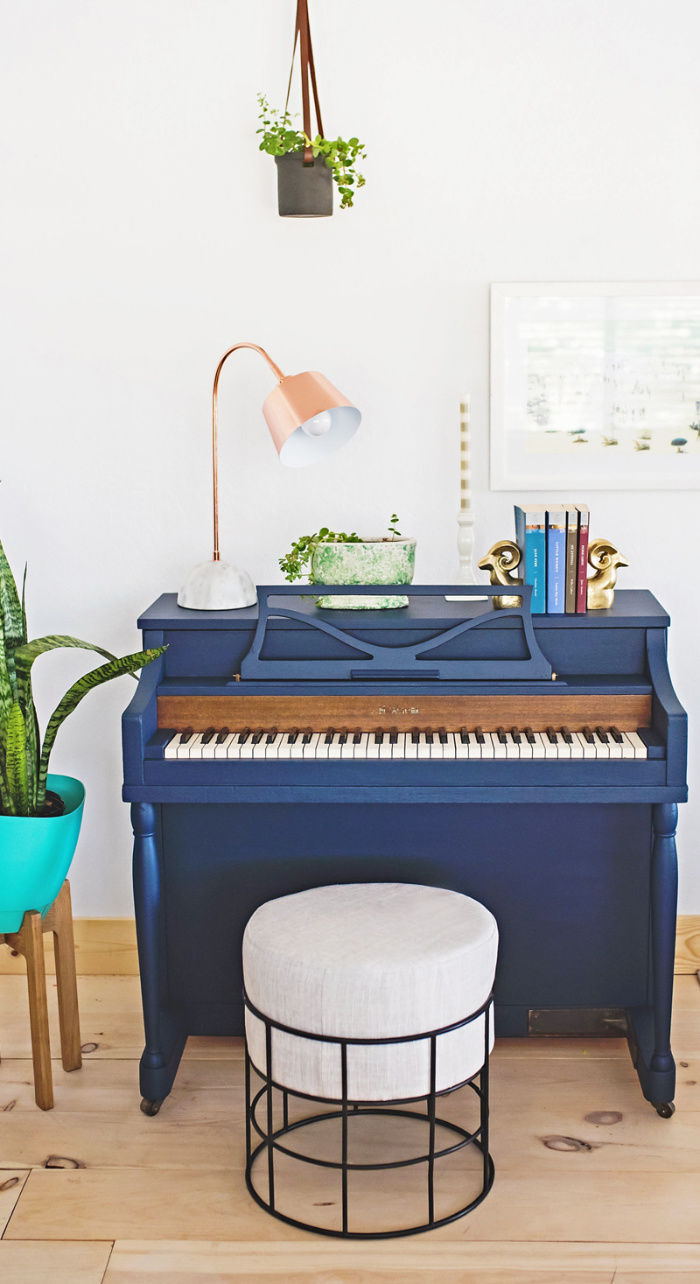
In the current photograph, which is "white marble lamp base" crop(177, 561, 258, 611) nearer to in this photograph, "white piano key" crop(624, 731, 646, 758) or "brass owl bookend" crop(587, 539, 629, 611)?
"brass owl bookend" crop(587, 539, 629, 611)

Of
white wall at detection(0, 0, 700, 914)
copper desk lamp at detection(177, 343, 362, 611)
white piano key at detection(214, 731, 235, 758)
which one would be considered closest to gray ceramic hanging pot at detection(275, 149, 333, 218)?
white wall at detection(0, 0, 700, 914)

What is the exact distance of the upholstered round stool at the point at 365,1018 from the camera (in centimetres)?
192

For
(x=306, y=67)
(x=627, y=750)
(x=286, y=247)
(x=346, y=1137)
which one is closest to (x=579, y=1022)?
(x=627, y=750)

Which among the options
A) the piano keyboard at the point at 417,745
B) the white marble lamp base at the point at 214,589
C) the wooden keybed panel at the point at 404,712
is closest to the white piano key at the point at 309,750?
the piano keyboard at the point at 417,745

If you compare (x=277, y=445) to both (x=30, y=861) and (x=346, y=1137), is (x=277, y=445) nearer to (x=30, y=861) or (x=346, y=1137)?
(x=30, y=861)

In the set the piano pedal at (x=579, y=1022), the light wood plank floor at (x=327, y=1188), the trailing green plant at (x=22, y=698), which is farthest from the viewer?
the piano pedal at (x=579, y=1022)

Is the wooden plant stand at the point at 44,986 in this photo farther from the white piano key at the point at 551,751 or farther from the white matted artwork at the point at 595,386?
the white matted artwork at the point at 595,386

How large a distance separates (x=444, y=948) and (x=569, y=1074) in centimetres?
74

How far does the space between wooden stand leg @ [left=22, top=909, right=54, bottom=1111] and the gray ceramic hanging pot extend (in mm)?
1636

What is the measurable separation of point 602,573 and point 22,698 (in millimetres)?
1273

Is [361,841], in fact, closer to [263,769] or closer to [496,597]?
[263,769]

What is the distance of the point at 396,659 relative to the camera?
7.66 feet

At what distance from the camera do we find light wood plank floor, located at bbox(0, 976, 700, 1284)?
6.28ft

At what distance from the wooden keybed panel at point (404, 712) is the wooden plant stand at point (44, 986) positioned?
0.50 meters
